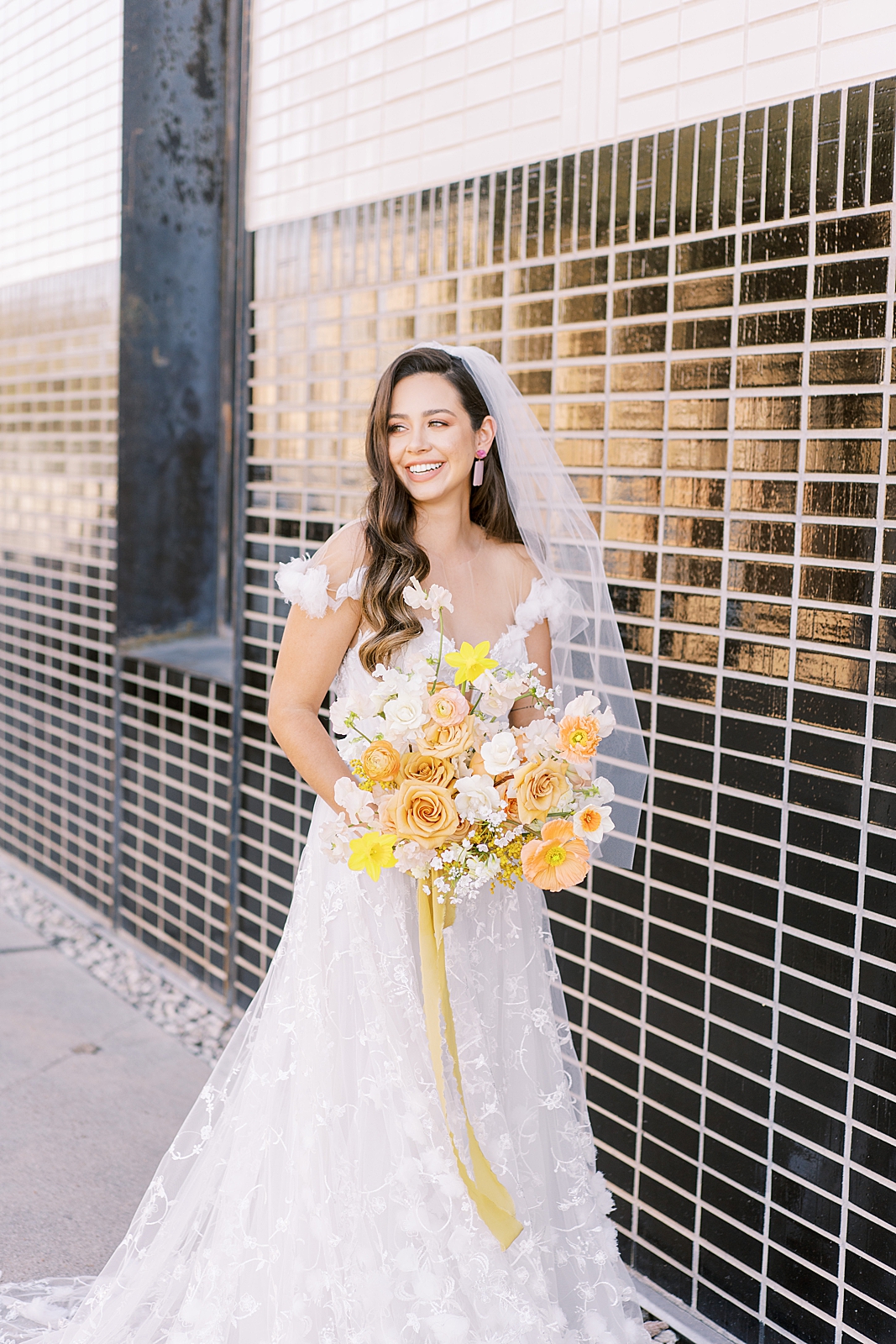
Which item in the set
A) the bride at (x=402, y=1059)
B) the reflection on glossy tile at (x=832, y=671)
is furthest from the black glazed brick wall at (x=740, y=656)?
the bride at (x=402, y=1059)

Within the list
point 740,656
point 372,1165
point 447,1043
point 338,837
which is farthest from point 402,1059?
point 740,656

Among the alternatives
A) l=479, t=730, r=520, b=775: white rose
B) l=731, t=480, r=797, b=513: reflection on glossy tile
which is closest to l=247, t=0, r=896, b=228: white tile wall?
l=731, t=480, r=797, b=513: reflection on glossy tile

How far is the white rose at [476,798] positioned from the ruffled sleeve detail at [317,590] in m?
0.68

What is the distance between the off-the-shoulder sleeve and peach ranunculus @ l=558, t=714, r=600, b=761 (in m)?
0.59

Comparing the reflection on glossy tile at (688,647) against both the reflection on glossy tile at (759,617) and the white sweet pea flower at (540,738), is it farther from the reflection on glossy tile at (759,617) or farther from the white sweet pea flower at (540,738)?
the white sweet pea flower at (540,738)

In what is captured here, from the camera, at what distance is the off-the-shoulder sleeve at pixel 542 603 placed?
282 centimetres

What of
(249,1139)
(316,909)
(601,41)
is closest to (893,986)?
(316,909)

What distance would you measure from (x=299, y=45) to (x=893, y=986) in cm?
379

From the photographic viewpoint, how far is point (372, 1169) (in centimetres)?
252

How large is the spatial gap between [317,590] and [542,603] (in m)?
0.54

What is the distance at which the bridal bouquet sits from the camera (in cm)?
214

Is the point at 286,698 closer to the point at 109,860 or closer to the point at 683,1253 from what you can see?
the point at 683,1253

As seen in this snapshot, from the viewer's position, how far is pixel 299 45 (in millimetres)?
4449

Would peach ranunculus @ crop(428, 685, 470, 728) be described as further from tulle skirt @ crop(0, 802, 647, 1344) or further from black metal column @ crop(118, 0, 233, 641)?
black metal column @ crop(118, 0, 233, 641)
